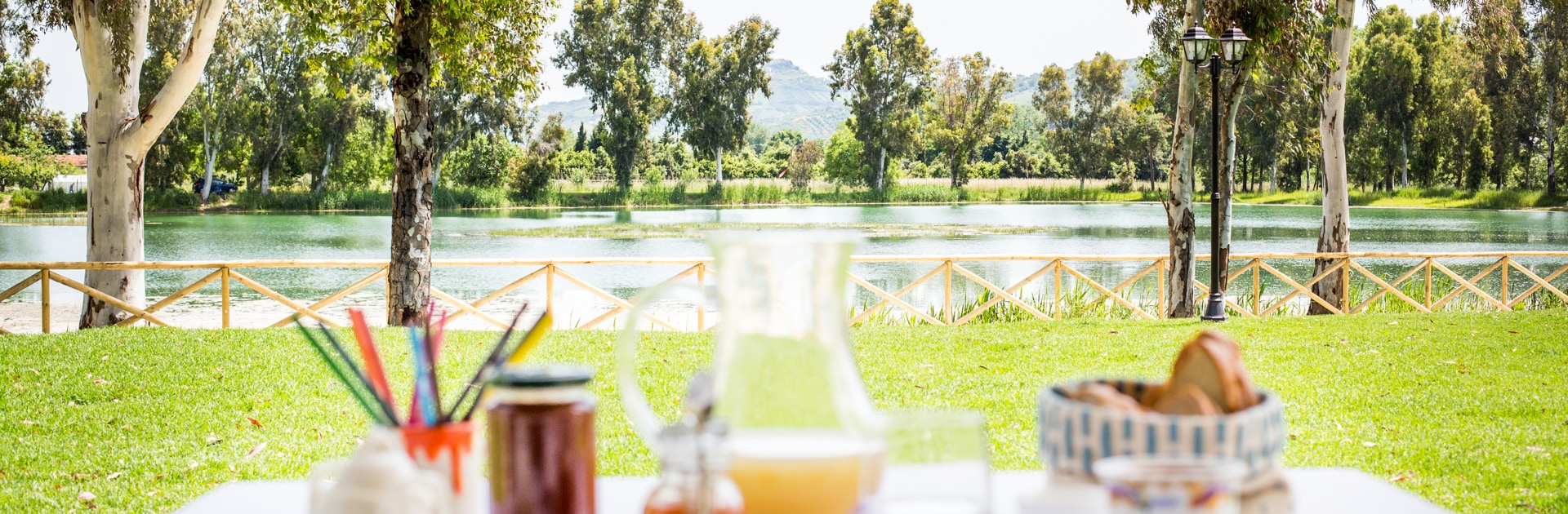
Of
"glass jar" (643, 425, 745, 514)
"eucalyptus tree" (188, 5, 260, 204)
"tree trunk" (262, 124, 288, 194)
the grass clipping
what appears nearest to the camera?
"glass jar" (643, 425, 745, 514)

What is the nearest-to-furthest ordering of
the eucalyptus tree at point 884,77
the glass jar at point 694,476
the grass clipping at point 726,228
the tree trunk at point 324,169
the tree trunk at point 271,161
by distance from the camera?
the glass jar at point 694,476, the grass clipping at point 726,228, the tree trunk at point 271,161, the tree trunk at point 324,169, the eucalyptus tree at point 884,77

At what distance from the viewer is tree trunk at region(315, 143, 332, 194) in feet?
118

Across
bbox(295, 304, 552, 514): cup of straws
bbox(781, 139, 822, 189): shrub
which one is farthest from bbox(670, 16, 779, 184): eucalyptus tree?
bbox(295, 304, 552, 514): cup of straws

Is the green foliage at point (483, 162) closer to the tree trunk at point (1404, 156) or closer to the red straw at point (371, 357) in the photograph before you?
the tree trunk at point (1404, 156)

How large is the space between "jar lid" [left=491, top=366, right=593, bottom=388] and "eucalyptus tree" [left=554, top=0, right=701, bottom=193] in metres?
39.2

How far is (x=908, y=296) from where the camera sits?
1430 cm

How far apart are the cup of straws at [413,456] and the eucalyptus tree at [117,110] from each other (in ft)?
28.9

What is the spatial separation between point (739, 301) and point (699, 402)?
0.23 ft

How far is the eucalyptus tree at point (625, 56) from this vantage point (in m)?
39.8

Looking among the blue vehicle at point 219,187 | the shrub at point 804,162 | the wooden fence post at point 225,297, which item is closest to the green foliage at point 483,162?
the blue vehicle at point 219,187

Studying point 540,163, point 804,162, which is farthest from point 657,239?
point 804,162

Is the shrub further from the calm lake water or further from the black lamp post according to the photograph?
the black lamp post

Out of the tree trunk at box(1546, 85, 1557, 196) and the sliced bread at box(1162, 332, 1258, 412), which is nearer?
the sliced bread at box(1162, 332, 1258, 412)

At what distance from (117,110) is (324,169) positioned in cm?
2901
